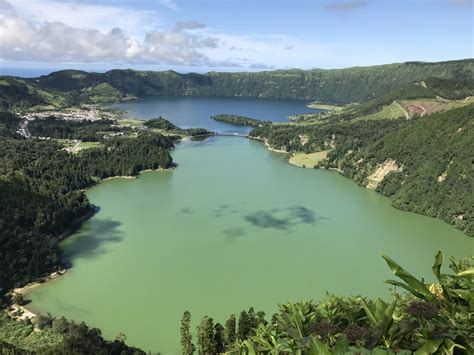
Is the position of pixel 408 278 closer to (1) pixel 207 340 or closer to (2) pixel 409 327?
(2) pixel 409 327

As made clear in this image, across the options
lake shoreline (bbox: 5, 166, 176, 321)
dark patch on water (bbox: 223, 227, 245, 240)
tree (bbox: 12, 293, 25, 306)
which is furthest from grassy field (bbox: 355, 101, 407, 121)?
tree (bbox: 12, 293, 25, 306)

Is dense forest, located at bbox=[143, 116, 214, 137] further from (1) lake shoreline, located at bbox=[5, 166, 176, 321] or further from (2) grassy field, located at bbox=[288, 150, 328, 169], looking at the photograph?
(1) lake shoreline, located at bbox=[5, 166, 176, 321]

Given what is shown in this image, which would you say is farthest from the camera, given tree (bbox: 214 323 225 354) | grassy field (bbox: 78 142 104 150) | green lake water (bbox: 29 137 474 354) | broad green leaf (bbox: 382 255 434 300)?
grassy field (bbox: 78 142 104 150)

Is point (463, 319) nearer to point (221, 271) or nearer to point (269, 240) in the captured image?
point (221, 271)

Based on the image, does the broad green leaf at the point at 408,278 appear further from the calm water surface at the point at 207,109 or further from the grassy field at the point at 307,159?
the calm water surface at the point at 207,109

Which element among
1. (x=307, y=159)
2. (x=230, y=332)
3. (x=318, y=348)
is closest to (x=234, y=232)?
(x=230, y=332)

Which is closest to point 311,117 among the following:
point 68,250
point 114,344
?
point 68,250

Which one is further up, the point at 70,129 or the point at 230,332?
the point at 230,332

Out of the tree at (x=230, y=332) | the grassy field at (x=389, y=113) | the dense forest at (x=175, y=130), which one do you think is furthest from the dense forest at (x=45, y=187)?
the grassy field at (x=389, y=113)
